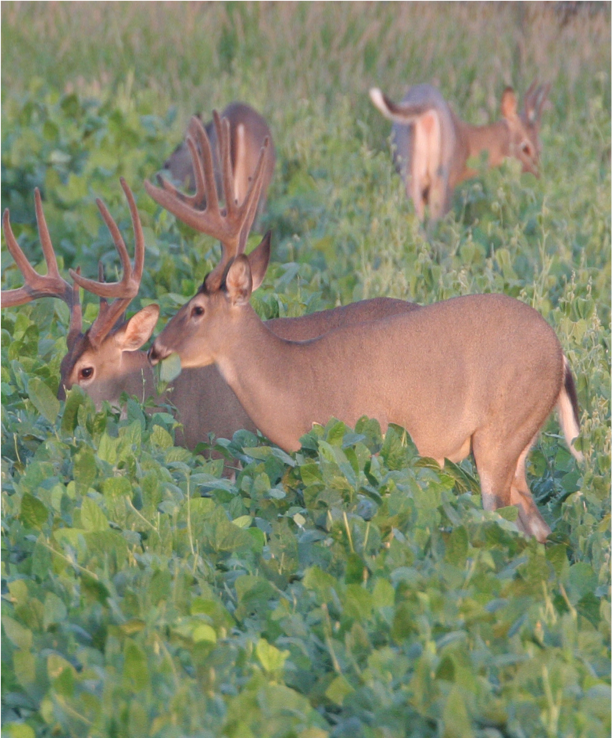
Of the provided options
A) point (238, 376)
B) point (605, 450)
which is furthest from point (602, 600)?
point (238, 376)

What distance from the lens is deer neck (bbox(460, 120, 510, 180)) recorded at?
34.6 ft

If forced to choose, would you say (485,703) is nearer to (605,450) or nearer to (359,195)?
(605,450)

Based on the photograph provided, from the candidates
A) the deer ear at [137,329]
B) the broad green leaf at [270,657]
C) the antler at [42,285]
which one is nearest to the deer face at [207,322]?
the deer ear at [137,329]

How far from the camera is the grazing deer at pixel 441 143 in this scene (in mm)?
9742

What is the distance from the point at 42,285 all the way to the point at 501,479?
7.34ft

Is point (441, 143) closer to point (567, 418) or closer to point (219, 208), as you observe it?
point (219, 208)

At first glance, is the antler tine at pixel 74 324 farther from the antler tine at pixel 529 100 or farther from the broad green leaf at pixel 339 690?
the antler tine at pixel 529 100

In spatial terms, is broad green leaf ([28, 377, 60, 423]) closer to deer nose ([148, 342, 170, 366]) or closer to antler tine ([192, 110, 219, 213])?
deer nose ([148, 342, 170, 366])

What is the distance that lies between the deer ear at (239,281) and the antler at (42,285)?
87 centimetres

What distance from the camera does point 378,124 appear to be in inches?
484

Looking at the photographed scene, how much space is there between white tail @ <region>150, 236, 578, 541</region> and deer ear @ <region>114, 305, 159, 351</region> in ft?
2.07

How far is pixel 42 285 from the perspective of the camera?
18.0 feet

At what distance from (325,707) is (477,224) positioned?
18.8 ft

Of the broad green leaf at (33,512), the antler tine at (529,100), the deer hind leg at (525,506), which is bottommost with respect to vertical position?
the antler tine at (529,100)
